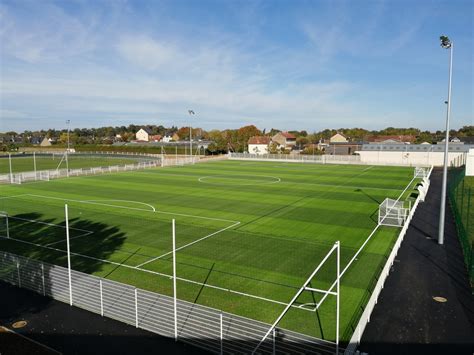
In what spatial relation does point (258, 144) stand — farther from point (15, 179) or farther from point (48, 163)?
point (15, 179)

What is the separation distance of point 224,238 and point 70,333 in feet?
36.0

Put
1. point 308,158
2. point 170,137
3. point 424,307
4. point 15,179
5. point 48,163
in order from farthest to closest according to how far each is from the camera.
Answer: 1. point 170,137
2. point 308,158
3. point 48,163
4. point 15,179
5. point 424,307

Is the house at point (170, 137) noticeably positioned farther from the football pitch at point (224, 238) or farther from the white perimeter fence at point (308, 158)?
the football pitch at point (224, 238)

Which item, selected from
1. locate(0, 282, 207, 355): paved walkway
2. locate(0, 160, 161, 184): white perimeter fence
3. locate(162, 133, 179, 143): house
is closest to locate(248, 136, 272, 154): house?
locate(162, 133, 179, 143): house

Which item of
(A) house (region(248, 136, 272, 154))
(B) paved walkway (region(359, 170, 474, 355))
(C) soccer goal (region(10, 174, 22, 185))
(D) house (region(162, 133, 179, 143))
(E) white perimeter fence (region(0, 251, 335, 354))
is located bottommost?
(B) paved walkway (region(359, 170, 474, 355))

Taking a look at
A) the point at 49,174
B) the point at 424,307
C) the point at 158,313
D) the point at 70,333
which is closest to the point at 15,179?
the point at 49,174

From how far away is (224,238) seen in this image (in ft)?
72.1

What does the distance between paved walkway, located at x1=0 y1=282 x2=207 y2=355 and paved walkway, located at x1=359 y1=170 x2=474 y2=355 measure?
592cm

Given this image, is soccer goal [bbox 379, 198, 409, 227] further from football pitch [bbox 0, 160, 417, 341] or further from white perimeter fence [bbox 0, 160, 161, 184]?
white perimeter fence [bbox 0, 160, 161, 184]

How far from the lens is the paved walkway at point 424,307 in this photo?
447 inches

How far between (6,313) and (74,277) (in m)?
2.48

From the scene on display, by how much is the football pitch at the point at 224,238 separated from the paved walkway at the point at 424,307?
2.99 feet

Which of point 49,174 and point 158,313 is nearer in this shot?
point 158,313

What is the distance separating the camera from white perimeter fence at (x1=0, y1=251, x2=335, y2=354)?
10961 millimetres
